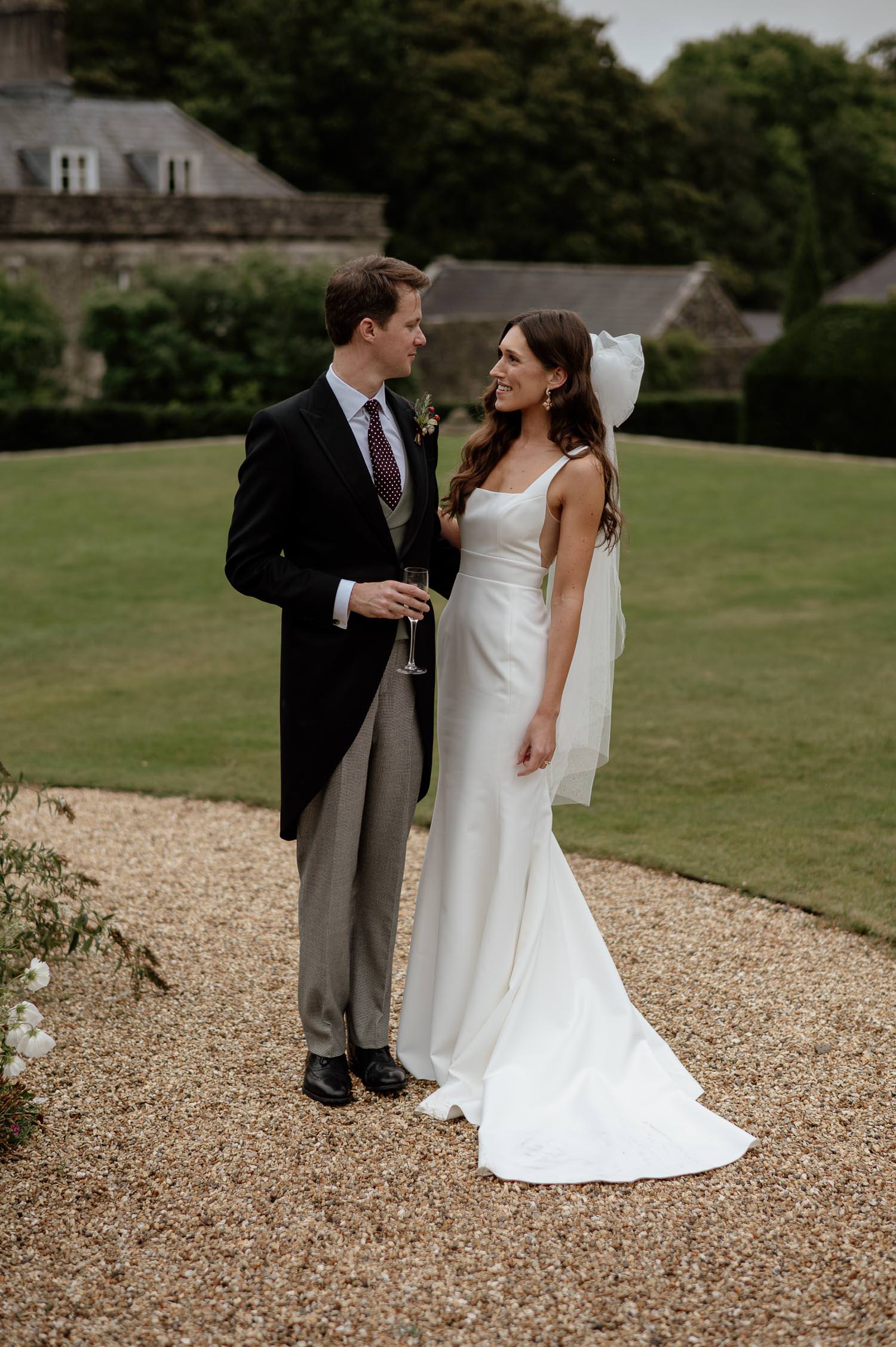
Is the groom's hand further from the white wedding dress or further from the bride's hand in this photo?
the bride's hand

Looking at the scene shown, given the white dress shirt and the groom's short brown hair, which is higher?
the groom's short brown hair

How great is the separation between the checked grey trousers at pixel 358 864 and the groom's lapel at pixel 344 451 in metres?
0.41

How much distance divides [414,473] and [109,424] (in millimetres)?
22389

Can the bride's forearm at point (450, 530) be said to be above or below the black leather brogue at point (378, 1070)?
above

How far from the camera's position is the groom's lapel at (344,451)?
13.0ft

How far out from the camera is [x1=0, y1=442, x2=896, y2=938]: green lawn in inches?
285

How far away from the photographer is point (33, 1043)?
3.91 m

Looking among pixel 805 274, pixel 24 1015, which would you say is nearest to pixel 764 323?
pixel 805 274

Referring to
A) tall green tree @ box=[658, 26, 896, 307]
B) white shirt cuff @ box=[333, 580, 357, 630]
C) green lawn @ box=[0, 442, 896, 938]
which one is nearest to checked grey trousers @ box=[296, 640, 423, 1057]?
white shirt cuff @ box=[333, 580, 357, 630]

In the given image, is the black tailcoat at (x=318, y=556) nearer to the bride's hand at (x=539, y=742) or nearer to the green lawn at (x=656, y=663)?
the bride's hand at (x=539, y=742)

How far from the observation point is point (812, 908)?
19.6 feet

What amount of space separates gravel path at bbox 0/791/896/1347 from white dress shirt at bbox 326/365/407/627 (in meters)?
1.56

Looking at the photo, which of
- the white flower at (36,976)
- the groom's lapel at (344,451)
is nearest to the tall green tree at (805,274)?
the groom's lapel at (344,451)

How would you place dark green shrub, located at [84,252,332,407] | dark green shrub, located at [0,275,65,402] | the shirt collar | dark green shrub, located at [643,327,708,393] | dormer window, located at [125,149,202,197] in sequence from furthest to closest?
dark green shrub, located at [643,327,708,393] < dormer window, located at [125,149,202,197] < dark green shrub, located at [84,252,332,407] < dark green shrub, located at [0,275,65,402] < the shirt collar
